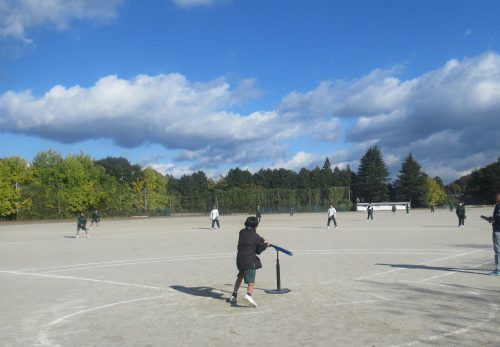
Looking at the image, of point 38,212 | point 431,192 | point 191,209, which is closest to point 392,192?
point 431,192

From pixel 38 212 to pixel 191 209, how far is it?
33.4m

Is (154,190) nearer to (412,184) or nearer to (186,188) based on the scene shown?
(186,188)

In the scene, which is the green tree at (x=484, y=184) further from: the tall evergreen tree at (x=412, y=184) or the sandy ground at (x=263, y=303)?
the sandy ground at (x=263, y=303)

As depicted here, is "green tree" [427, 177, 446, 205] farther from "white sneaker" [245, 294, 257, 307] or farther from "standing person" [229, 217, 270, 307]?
"white sneaker" [245, 294, 257, 307]

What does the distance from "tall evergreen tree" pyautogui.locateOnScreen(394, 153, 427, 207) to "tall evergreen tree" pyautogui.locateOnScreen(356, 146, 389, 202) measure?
15.8 feet

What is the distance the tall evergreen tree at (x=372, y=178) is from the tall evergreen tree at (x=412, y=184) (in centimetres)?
483

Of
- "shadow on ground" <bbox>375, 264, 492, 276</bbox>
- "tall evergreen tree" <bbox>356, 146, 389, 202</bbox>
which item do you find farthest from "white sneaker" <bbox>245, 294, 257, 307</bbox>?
"tall evergreen tree" <bbox>356, 146, 389, 202</bbox>

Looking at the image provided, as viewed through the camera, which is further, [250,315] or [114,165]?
[114,165]

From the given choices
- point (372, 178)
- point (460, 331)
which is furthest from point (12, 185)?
point (372, 178)

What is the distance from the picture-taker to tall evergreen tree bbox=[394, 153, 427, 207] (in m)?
120

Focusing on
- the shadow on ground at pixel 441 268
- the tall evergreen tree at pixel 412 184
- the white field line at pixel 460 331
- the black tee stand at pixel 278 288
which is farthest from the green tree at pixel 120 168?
the white field line at pixel 460 331

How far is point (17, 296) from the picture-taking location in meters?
10.6

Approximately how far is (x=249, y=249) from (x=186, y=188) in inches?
5462

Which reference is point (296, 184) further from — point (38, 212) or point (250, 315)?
point (250, 315)
